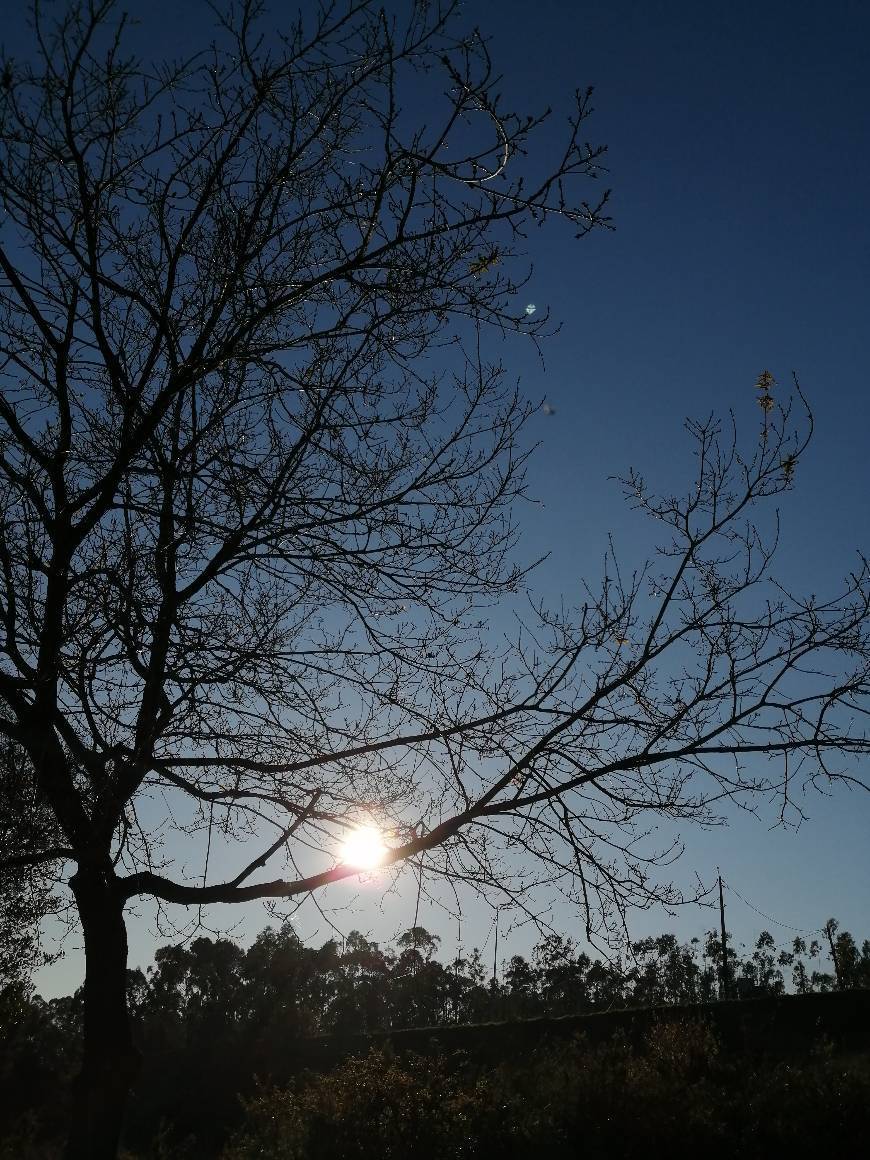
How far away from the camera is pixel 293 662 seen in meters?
4.77

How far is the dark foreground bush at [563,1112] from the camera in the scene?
42.2 ft

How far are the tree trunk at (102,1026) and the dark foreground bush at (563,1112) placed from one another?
8.46 meters

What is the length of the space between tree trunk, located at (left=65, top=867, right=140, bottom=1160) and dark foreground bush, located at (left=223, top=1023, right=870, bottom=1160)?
8458 mm

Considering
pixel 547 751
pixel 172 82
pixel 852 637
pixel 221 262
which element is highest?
pixel 172 82

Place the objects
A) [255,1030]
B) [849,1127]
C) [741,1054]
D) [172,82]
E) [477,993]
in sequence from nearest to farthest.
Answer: [172,82] < [849,1127] < [741,1054] < [477,993] < [255,1030]

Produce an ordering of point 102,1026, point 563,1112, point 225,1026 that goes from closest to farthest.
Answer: point 102,1026 → point 563,1112 → point 225,1026

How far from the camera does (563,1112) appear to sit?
1511 centimetres

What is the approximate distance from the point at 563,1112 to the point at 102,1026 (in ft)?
40.1

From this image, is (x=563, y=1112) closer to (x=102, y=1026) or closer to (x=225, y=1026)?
(x=102, y=1026)

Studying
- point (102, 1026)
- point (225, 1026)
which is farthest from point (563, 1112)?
point (225, 1026)

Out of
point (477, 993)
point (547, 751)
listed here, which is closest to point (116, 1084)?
point (547, 751)

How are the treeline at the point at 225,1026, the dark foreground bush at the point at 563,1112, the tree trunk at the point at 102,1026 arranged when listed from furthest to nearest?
the treeline at the point at 225,1026 → the dark foreground bush at the point at 563,1112 → the tree trunk at the point at 102,1026

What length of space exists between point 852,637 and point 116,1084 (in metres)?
4.39

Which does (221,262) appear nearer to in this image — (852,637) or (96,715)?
(96,715)
